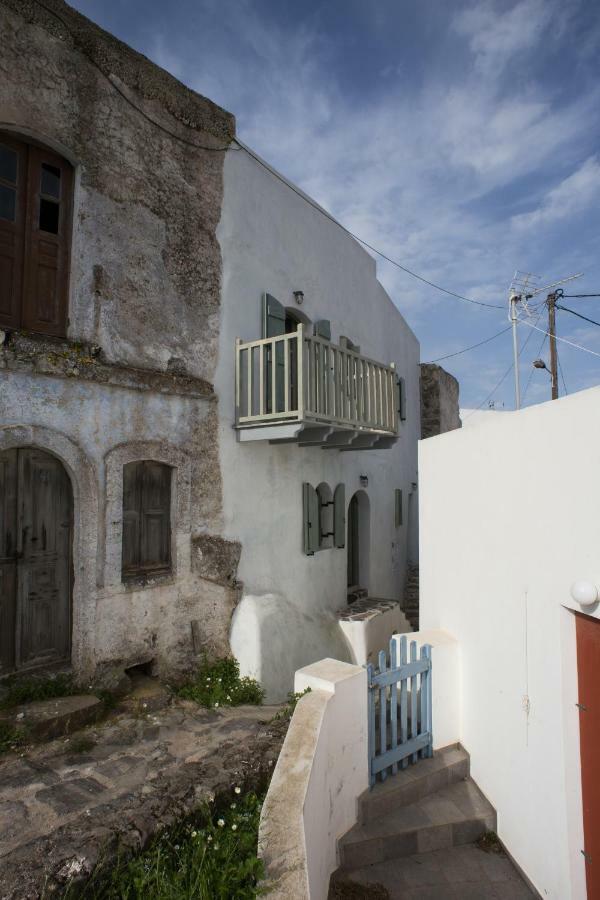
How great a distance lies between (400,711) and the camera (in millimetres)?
4805

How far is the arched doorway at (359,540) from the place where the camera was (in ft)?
36.2

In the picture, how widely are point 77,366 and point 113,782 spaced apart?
12.9ft

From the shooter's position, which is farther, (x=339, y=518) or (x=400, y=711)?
(x=339, y=518)

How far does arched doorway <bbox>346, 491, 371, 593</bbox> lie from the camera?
11.0 metres

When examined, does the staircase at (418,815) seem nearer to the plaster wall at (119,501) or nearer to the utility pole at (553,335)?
the plaster wall at (119,501)

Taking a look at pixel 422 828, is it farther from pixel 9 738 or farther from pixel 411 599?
pixel 411 599

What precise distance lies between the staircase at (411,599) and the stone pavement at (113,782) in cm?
672

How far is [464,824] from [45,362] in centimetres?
579

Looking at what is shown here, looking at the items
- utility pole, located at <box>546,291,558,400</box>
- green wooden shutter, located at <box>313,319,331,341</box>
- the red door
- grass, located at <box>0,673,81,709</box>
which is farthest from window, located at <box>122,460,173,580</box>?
utility pole, located at <box>546,291,558,400</box>

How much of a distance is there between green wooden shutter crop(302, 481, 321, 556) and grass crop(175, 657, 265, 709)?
2335 millimetres

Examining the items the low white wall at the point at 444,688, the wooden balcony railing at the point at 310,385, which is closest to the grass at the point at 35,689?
the low white wall at the point at 444,688

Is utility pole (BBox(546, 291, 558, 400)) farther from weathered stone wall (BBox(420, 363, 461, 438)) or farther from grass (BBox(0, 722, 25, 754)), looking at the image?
grass (BBox(0, 722, 25, 754))

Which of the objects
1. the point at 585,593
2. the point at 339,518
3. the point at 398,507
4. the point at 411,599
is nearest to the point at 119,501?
the point at 339,518

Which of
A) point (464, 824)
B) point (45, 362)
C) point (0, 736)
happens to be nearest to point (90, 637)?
point (0, 736)
